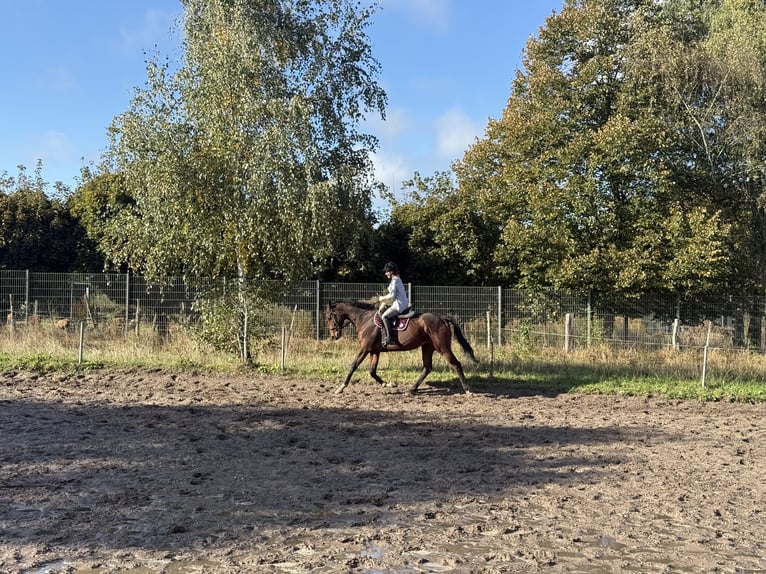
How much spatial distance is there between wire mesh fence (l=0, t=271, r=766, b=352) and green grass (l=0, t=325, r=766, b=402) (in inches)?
29.8

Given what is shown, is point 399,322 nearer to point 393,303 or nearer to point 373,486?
point 393,303

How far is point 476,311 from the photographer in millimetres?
19516

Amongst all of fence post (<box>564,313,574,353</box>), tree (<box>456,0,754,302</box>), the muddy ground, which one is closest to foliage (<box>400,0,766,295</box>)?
tree (<box>456,0,754,302</box>)

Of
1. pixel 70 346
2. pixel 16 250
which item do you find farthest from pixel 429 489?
pixel 16 250

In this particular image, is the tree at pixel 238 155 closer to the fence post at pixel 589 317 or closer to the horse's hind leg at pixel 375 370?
the horse's hind leg at pixel 375 370

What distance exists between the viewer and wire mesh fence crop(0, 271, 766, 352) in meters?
18.5

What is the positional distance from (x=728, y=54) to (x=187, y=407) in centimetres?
1917

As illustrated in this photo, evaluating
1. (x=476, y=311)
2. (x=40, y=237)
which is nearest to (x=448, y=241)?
(x=476, y=311)

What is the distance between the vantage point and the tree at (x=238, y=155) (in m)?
13.7

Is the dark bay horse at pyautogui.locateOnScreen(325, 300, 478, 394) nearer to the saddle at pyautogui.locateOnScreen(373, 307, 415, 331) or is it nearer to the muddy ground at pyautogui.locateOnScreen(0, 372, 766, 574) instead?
the saddle at pyautogui.locateOnScreen(373, 307, 415, 331)

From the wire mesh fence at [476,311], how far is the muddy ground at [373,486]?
6.96 meters

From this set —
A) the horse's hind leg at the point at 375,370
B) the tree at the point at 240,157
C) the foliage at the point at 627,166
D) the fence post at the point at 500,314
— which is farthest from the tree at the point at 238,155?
the foliage at the point at 627,166

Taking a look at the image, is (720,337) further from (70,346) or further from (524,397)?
(70,346)

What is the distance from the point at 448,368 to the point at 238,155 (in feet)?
22.1
